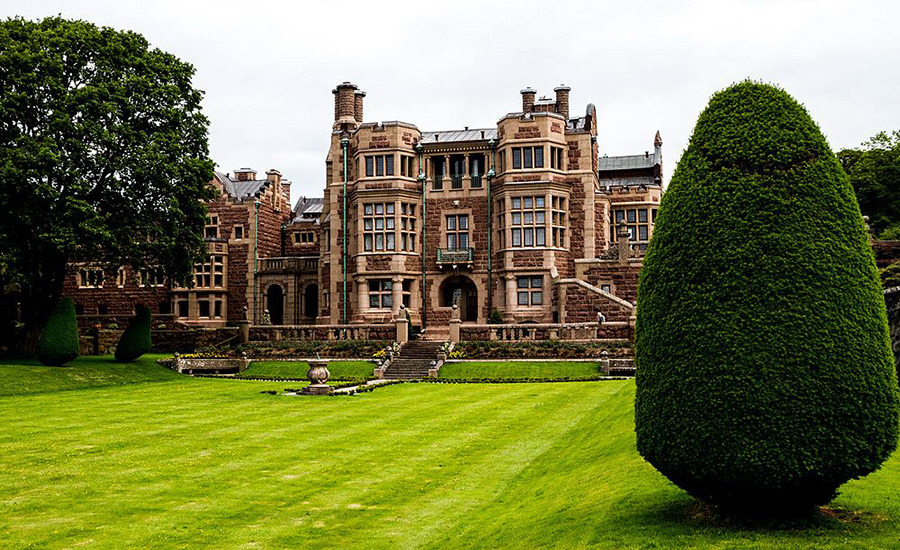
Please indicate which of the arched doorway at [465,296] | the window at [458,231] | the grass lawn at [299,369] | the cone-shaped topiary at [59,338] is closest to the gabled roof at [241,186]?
the window at [458,231]

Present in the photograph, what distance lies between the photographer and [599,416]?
1981cm

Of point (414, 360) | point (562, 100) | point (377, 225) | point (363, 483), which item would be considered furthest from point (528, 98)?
point (363, 483)

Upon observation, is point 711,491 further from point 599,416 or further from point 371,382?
point 371,382

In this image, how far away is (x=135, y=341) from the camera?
3900cm

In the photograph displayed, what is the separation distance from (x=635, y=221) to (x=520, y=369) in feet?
74.1

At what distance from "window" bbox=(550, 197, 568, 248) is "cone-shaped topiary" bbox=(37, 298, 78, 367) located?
24.6m

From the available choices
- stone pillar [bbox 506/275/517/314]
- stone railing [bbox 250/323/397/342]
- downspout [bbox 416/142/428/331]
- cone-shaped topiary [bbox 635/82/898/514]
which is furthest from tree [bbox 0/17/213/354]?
cone-shaped topiary [bbox 635/82/898/514]

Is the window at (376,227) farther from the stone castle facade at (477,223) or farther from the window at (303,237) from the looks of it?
the window at (303,237)

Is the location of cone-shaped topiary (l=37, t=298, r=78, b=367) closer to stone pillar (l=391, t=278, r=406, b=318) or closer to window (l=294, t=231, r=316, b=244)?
stone pillar (l=391, t=278, r=406, b=318)

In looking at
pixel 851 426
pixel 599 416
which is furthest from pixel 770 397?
pixel 599 416

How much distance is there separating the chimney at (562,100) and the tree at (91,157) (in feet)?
77.1

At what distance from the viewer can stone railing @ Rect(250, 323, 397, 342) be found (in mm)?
42875

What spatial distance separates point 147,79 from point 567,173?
2279 cm

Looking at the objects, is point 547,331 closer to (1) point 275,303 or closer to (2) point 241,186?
(1) point 275,303
